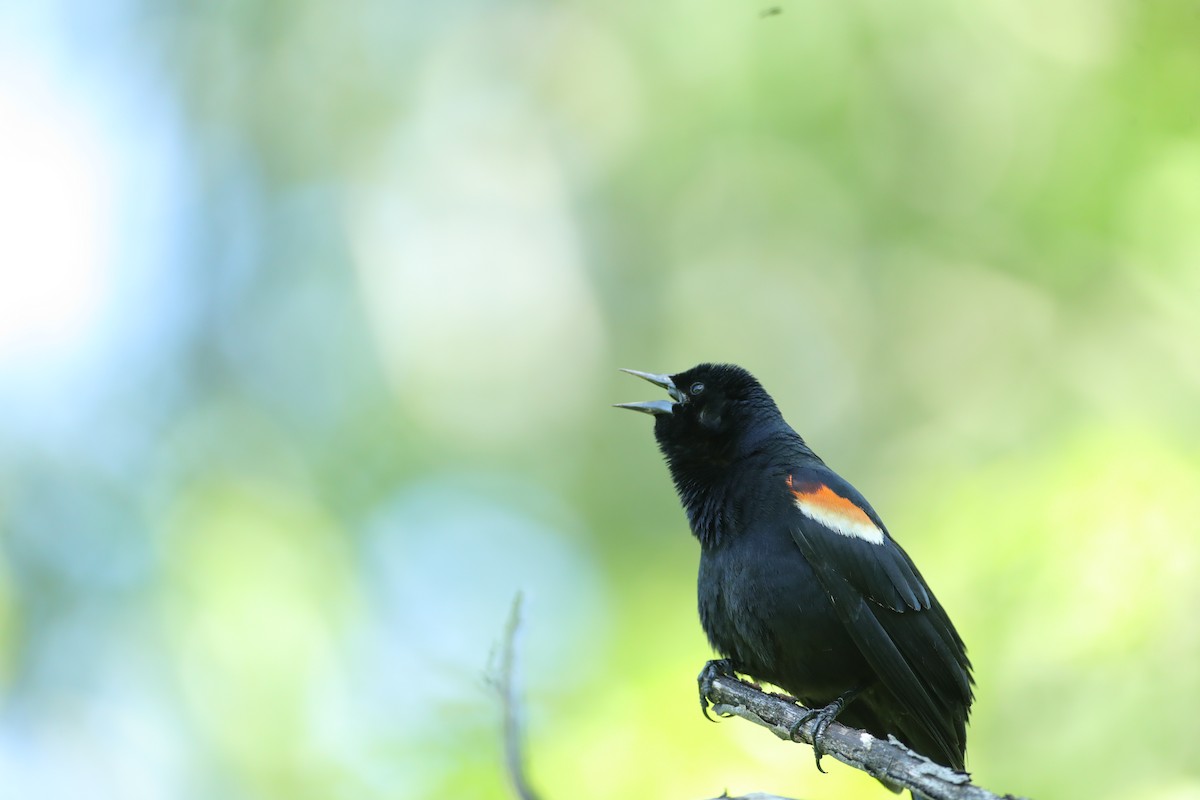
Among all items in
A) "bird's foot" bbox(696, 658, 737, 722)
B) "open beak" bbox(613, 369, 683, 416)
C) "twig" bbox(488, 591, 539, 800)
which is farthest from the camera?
"open beak" bbox(613, 369, 683, 416)

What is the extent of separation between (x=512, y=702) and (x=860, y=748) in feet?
4.76

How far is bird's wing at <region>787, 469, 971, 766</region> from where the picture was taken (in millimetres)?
4473

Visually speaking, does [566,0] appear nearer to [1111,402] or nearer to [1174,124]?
[1174,124]

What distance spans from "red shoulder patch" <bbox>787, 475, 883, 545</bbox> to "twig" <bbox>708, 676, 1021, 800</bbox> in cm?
81

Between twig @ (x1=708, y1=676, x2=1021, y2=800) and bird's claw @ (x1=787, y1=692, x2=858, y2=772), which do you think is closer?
twig @ (x1=708, y1=676, x2=1021, y2=800)

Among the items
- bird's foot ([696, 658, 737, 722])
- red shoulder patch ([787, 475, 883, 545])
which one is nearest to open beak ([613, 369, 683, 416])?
red shoulder patch ([787, 475, 883, 545])

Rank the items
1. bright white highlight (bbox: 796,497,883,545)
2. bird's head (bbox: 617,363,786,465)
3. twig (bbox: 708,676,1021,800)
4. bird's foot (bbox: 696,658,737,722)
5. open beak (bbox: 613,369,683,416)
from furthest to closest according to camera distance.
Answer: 1. open beak (bbox: 613,369,683,416)
2. bird's head (bbox: 617,363,786,465)
3. bird's foot (bbox: 696,658,737,722)
4. bright white highlight (bbox: 796,497,883,545)
5. twig (bbox: 708,676,1021,800)

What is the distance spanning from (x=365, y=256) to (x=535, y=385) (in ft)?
7.61

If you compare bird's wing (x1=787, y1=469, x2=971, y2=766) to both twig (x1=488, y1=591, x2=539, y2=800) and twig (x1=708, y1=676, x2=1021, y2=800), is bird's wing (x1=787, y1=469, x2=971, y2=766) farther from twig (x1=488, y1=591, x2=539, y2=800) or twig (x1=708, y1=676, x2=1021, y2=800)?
twig (x1=488, y1=591, x2=539, y2=800)

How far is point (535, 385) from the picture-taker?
10750mm

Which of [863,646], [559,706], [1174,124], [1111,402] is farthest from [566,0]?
[863,646]

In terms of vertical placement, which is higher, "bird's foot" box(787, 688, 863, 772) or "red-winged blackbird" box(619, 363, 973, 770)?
"red-winged blackbird" box(619, 363, 973, 770)

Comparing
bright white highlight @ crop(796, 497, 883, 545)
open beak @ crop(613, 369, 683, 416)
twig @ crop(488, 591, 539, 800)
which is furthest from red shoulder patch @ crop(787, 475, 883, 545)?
twig @ crop(488, 591, 539, 800)

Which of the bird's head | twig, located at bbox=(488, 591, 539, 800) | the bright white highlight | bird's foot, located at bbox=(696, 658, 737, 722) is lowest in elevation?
Result: twig, located at bbox=(488, 591, 539, 800)
